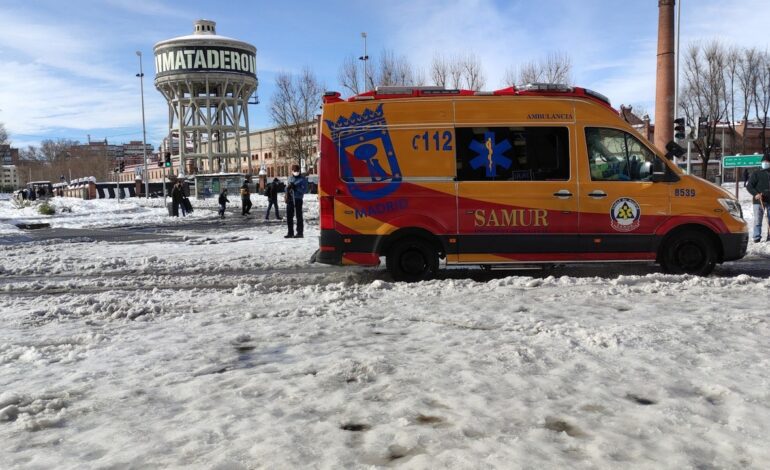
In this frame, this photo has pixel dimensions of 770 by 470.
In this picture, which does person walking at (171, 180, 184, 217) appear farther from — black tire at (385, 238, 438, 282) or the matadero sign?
the matadero sign

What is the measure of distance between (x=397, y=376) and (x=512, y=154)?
Result: 15.4ft

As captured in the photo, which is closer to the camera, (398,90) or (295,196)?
(398,90)

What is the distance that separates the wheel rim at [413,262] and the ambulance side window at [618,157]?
2.71 metres

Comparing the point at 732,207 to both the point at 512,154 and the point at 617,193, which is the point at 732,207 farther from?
the point at 512,154

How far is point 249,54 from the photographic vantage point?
7112 cm

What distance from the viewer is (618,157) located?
305 inches

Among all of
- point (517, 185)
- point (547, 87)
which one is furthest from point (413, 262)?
point (547, 87)

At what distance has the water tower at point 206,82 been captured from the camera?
6725cm

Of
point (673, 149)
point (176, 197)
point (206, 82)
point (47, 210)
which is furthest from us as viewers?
point (206, 82)

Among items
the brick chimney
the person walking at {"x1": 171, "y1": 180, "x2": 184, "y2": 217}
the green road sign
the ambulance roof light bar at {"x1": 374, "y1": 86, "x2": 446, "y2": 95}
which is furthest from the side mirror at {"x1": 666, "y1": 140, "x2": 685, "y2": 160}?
the brick chimney

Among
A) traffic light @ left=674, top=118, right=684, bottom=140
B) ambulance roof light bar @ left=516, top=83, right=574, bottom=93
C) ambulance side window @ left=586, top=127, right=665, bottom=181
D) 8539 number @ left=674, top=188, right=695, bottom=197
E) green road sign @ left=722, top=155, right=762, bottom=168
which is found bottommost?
8539 number @ left=674, top=188, right=695, bottom=197

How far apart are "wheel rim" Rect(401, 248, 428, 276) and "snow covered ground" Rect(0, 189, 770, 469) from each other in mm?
709

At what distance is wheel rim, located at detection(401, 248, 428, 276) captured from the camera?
7965mm

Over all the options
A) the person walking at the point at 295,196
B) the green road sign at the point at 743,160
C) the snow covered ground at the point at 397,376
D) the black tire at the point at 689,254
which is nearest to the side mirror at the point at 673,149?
the black tire at the point at 689,254
